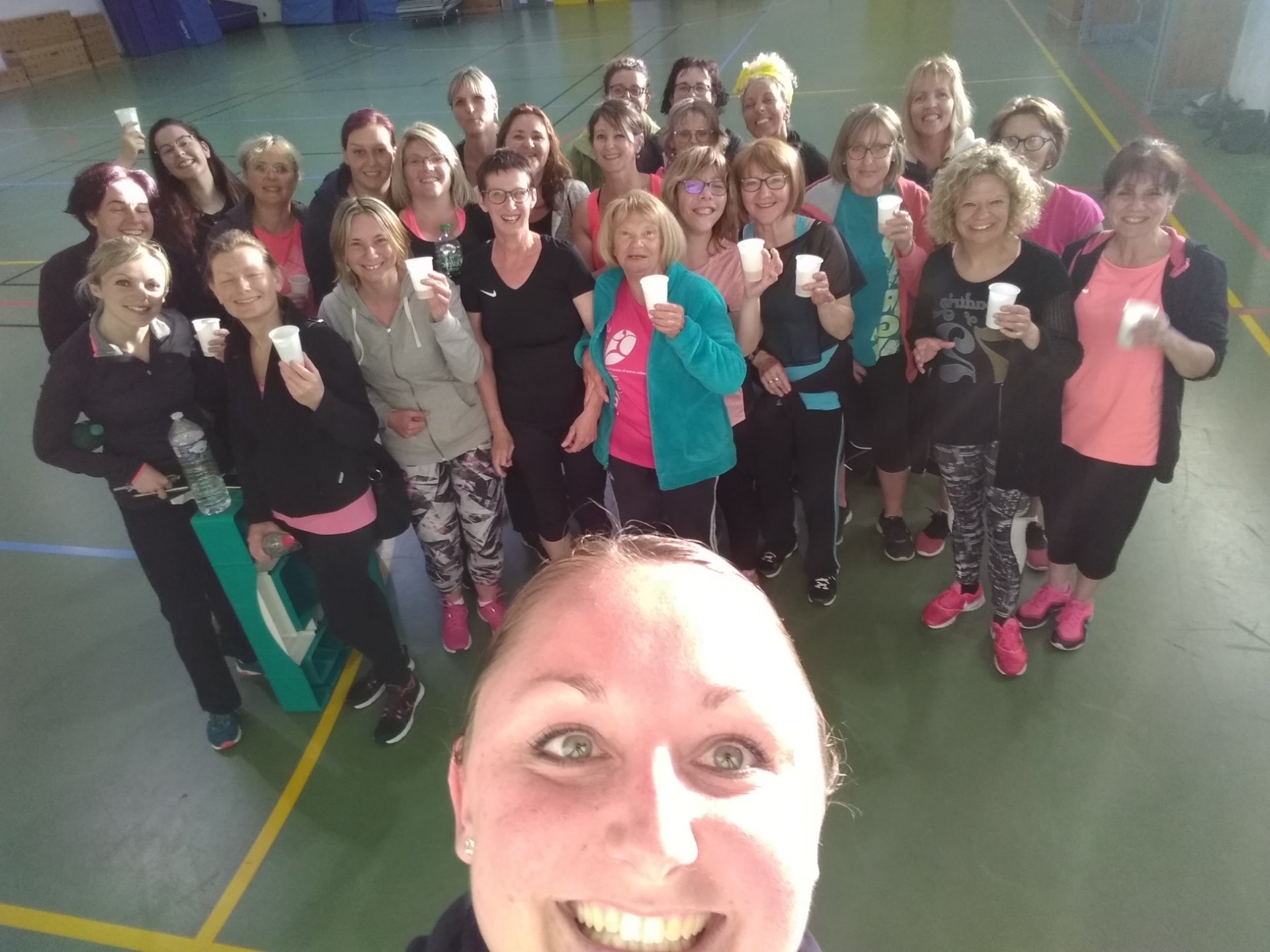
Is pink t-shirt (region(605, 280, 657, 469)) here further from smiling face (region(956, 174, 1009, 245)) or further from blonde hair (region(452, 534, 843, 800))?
blonde hair (region(452, 534, 843, 800))

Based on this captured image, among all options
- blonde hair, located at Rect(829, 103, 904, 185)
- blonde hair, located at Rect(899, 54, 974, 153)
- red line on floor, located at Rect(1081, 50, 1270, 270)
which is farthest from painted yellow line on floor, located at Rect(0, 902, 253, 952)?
red line on floor, located at Rect(1081, 50, 1270, 270)

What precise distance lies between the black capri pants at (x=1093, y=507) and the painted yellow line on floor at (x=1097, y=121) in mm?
731

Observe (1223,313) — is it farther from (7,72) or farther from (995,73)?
(7,72)

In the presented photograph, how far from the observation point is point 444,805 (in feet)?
10.4

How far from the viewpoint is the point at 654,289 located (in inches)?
111

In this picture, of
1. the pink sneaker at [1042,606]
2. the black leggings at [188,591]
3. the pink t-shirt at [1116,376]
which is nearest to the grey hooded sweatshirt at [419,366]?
the black leggings at [188,591]

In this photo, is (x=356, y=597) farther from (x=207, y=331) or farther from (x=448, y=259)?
(x=448, y=259)

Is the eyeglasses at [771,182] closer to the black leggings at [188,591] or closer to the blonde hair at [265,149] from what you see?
the blonde hair at [265,149]

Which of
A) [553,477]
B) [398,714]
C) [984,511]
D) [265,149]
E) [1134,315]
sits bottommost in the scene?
[398,714]

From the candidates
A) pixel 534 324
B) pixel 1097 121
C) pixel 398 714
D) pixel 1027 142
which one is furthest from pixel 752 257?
pixel 1097 121

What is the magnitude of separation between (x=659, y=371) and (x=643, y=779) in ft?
7.27

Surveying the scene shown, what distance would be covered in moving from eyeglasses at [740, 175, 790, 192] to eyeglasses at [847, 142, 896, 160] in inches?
21.9

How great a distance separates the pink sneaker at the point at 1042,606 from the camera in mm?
3605

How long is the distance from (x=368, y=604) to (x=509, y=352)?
49.3 inches
